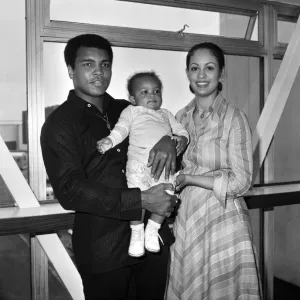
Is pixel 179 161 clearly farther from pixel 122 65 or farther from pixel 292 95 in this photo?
pixel 292 95

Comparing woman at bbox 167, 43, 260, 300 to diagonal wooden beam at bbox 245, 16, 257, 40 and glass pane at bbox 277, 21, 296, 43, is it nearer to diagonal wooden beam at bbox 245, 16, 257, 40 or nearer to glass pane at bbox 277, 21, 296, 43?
diagonal wooden beam at bbox 245, 16, 257, 40

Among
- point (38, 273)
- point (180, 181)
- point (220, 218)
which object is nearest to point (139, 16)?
point (180, 181)

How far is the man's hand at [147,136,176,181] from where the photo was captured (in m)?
1.45

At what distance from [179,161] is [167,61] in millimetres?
1296

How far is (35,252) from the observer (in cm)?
244

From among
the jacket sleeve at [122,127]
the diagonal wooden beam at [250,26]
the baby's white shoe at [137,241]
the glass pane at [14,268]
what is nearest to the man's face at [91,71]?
the jacket sleeve at [122,127]

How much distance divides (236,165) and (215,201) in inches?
7.9

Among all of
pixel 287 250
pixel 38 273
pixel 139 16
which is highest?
pixel 139 16

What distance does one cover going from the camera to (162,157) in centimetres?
144

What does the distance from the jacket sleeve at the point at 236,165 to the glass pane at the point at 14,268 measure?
5.77ft

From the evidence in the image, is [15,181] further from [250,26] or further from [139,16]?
[250,26]

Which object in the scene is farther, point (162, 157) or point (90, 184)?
point (162, 157)

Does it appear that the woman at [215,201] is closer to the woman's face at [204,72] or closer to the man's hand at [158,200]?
the woman's face at [204,72]

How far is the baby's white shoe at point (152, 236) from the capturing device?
146cm
